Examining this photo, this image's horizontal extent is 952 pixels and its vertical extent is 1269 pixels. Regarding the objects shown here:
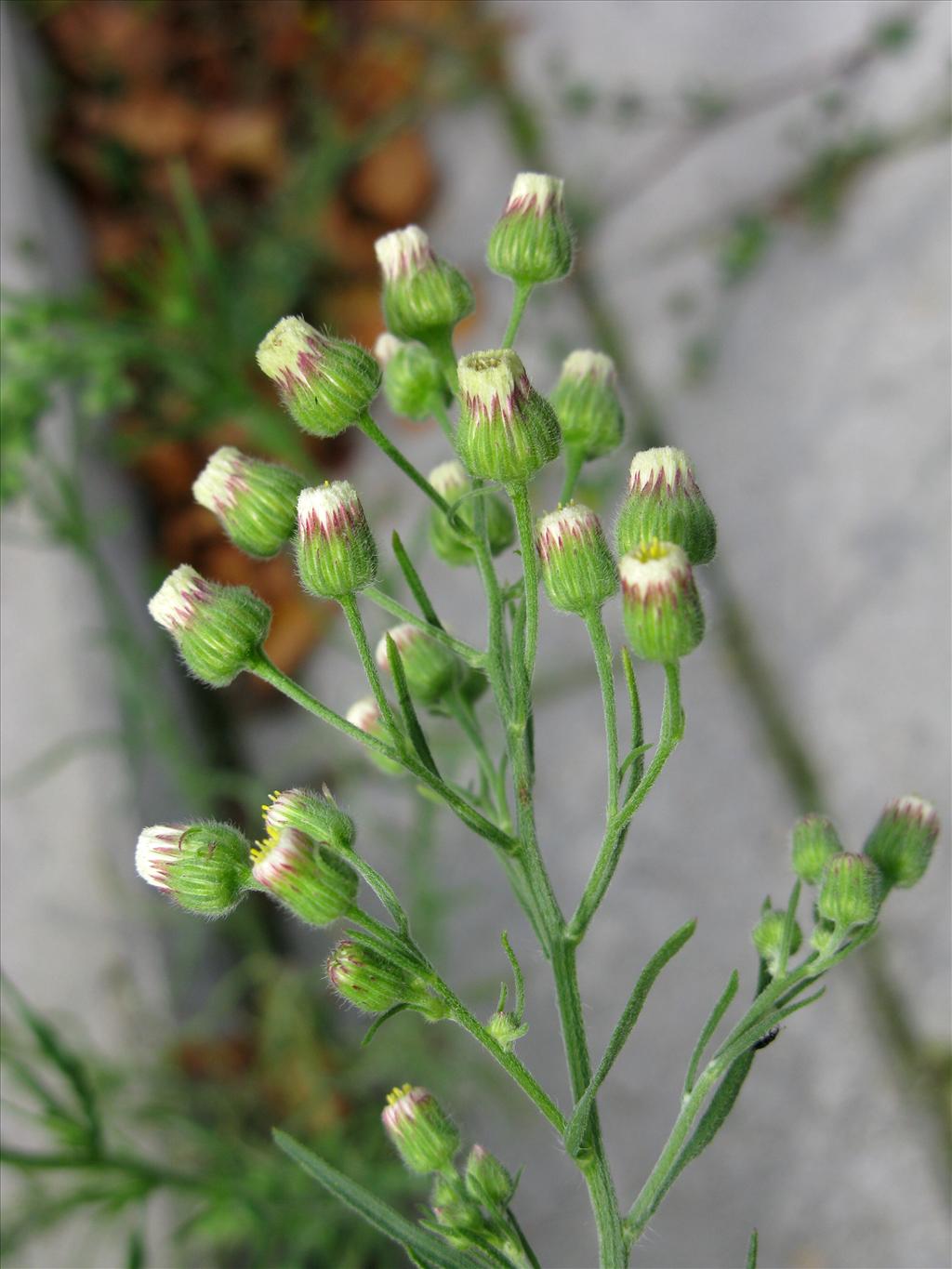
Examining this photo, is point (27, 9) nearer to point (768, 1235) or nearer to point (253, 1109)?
point (253, 1109)

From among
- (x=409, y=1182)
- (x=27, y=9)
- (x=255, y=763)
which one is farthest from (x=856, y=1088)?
(x=27, y=9)

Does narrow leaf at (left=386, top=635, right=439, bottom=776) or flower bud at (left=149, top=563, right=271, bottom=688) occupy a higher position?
flower bud at (left=149, top=563, right=271, bottom=688)

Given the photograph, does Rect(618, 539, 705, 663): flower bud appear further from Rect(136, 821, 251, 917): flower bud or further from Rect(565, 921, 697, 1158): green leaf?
Rect(136, 821, 251, 917): flower bud

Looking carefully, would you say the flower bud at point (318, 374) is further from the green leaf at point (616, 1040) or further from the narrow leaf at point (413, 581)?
the green leaf at point (616, 1040)

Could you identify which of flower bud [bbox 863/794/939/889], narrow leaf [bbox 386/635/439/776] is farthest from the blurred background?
flower bud [bbox 863/794/939/889]

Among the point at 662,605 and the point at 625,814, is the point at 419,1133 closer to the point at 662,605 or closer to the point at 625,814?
the point at 625,814

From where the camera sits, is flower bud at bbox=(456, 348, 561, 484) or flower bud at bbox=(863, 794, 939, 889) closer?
flower bud at bbox=(456, 348, 561, 484)
